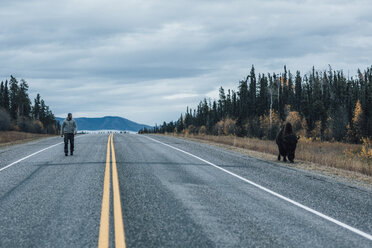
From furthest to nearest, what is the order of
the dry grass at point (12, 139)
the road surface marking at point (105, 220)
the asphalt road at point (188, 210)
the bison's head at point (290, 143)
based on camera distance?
the dry grass at point (12, 139), the bison's head at point (290, 143), the asphalt road at point (188, 210), the road surface marking at point (105, 220)

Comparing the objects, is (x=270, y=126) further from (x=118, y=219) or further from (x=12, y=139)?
(x=118, y=219)

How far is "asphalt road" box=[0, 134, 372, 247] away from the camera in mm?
4176

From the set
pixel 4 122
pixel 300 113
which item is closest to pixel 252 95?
pixel 300 113

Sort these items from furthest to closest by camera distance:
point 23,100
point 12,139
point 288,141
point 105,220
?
point 23,100
point 12,139
point 288,141
point 105,220

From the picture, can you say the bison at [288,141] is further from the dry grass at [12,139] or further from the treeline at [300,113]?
the treeline at [300,113]

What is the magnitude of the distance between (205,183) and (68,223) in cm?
407

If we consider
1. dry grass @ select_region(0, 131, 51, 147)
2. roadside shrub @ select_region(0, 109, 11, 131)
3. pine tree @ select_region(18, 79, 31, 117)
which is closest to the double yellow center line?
dry grass @ select_region(0, 131, 51, 147)

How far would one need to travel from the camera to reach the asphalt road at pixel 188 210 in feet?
13.7

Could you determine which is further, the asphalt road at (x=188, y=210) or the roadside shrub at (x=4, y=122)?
the roadside shrub at (x=4, y=122)

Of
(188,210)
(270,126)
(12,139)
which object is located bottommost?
(188,210)

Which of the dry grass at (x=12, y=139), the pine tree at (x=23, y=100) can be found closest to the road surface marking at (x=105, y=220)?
the dry grass at (x=12, y=139)

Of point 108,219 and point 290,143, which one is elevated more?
point 290,143

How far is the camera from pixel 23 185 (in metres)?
7.63

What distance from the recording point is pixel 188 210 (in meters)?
5.51
